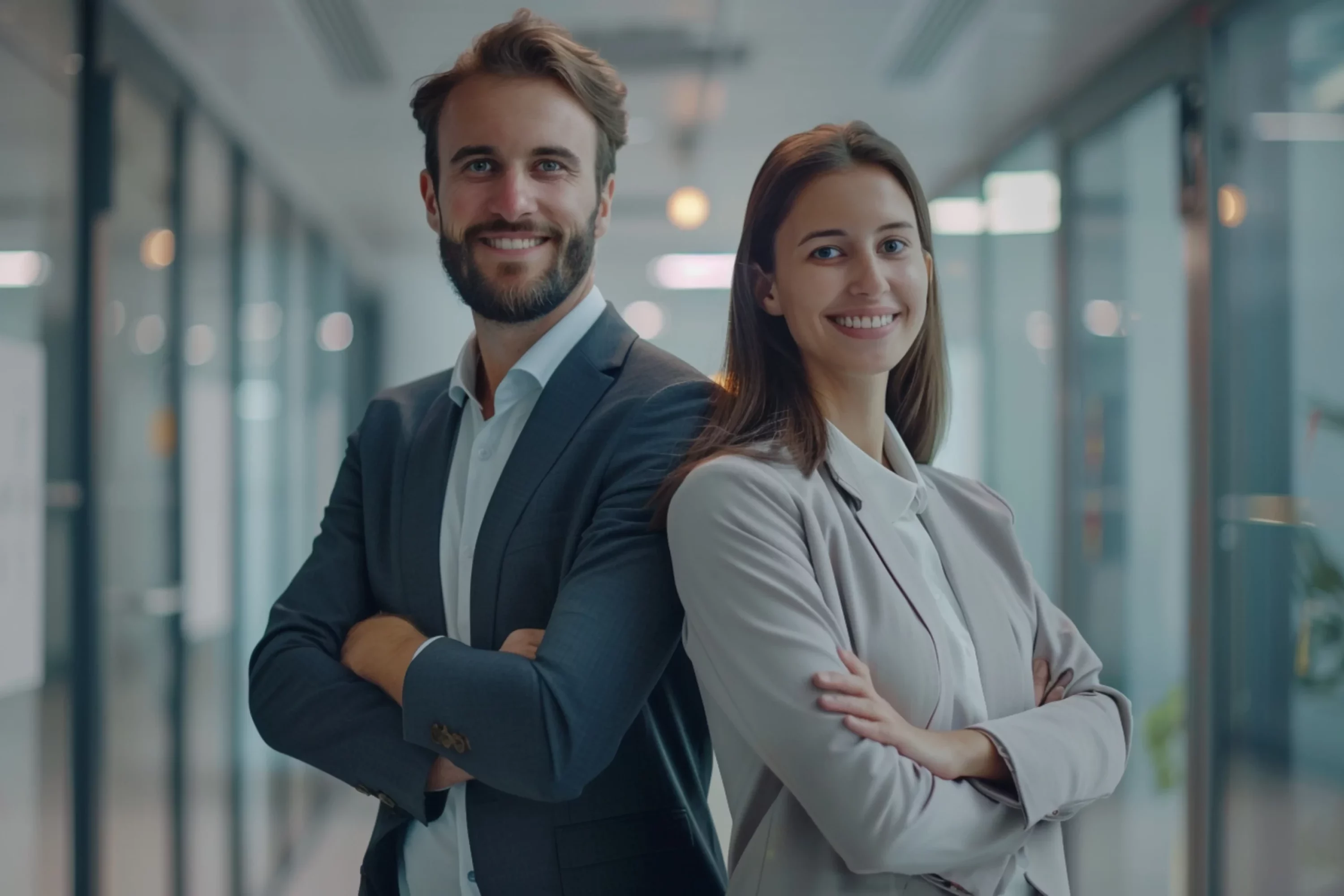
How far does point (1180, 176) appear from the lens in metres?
3.54

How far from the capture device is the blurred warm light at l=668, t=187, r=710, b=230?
586 cm

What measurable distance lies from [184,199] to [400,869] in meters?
3.34

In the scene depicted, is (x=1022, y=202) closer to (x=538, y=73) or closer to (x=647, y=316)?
(x=647, y=316)

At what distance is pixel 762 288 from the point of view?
1.43 meters

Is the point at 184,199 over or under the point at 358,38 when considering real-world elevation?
under

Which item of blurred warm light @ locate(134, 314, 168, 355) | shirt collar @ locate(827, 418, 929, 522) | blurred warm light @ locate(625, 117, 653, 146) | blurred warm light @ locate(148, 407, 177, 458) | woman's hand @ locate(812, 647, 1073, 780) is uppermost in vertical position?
blurred warm light @ locate(625, 117, 653, 146)

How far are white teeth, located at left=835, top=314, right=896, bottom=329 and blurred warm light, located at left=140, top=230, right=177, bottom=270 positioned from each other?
295cm

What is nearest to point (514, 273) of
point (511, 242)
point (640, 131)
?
point (511, 242)

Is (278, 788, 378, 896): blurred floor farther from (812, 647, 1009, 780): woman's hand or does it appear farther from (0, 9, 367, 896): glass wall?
(812, 647, 1009, 780): woman's hand

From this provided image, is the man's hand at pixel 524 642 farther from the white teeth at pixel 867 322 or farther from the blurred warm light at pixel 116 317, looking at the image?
the blurred warm light at pixel 116 317

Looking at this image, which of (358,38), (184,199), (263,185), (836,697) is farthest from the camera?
(263,185)

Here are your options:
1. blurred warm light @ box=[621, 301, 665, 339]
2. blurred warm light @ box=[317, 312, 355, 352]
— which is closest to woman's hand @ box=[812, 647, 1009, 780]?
blurred warm light @ box=[621, 301, 665, 339]

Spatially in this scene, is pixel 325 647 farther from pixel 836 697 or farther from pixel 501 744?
pixel 836 697

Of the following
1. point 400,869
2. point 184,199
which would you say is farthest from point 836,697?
point 184,199
